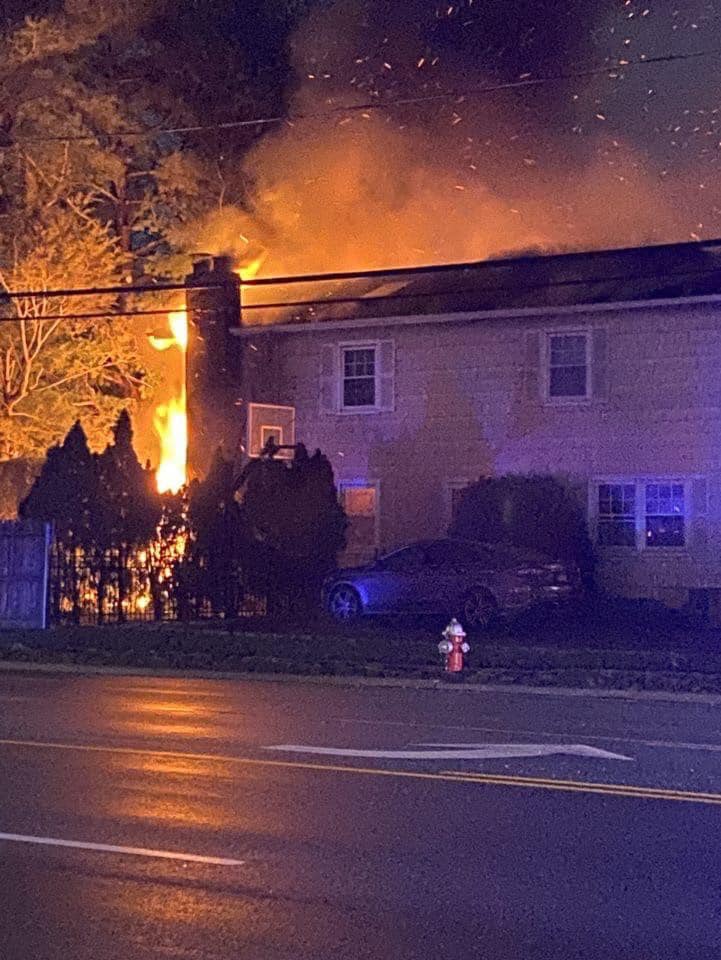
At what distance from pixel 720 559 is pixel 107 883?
2163 centimetres

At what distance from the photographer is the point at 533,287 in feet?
94.7

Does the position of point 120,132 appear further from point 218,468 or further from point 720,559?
point 720,559

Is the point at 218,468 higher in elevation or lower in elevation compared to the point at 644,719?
higher

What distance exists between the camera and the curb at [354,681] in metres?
16.9

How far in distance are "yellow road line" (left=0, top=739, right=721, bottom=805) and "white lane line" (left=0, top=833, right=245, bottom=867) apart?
8.58 feet

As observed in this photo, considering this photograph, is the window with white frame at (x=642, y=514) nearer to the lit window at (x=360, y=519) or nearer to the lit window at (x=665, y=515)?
the lit window at (x=665, y=515)

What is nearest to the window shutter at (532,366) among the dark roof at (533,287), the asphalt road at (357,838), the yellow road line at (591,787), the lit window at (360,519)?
the dark roof at (533,287)

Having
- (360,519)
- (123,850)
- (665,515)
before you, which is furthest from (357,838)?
(360,519)

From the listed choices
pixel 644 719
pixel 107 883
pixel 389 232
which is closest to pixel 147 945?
pixel 107 883

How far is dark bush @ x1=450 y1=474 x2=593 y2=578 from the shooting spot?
91.1 feet

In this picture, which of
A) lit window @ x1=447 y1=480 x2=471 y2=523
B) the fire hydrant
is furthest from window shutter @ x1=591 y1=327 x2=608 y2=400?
the fire hydrant

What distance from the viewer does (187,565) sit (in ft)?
84.4

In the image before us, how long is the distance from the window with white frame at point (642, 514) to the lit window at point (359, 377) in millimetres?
5236

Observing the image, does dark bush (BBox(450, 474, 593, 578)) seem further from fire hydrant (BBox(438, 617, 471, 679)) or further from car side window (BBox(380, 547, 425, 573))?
fire hydrant (BBox(438, 617, 471, 679))
